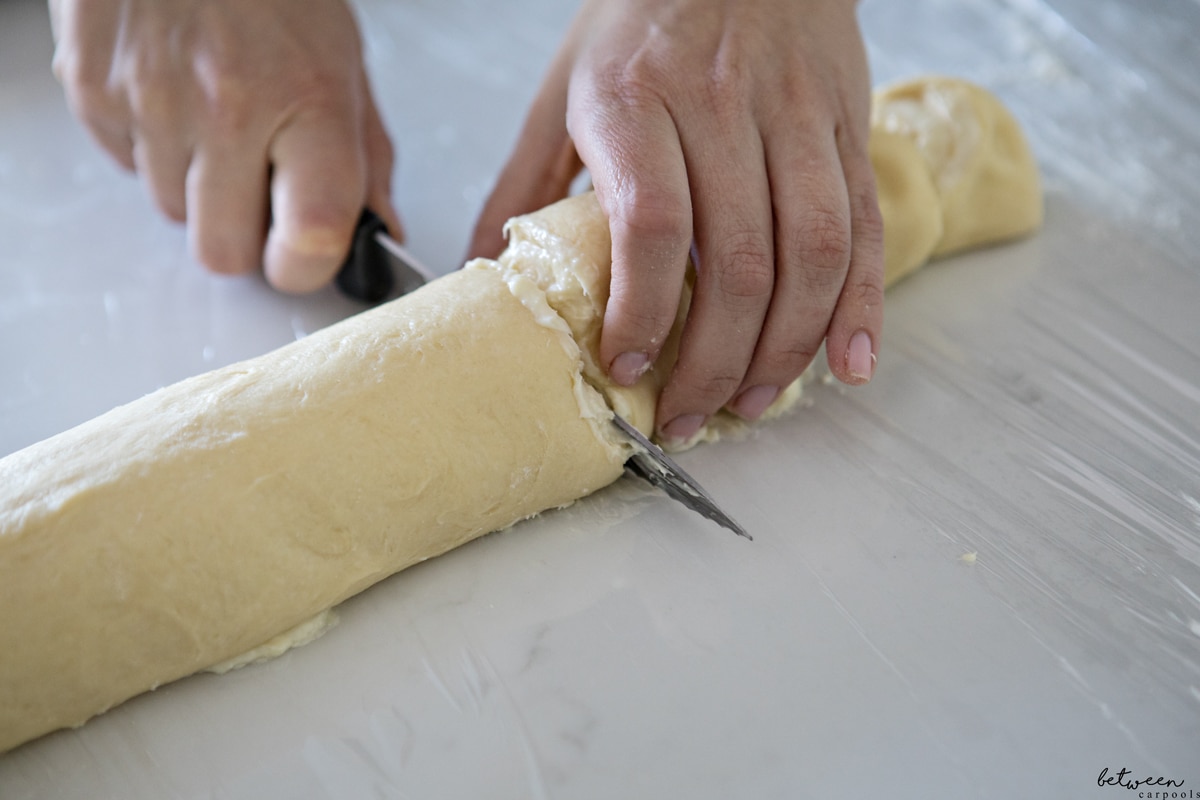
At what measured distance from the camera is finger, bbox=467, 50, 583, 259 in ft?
4.95

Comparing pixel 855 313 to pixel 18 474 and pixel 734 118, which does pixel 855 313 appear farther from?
pixel 18 474

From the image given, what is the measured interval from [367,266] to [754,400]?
2.21 feet

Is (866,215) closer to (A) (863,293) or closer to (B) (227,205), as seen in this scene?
(A) (863,293)

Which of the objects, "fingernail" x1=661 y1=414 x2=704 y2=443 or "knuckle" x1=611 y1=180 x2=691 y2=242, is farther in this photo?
"fingernail" x1=661 y1=414 x2=704 y2=443

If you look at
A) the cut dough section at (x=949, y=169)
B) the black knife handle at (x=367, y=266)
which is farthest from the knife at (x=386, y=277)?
the cut dough section at (x=949, y=169)

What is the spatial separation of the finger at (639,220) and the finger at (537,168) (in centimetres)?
26

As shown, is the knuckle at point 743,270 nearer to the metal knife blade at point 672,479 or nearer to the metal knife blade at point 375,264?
the metal knife blade at point 672,479

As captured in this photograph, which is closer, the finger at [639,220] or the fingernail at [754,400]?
the finger at [639,220]

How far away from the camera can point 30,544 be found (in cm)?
102

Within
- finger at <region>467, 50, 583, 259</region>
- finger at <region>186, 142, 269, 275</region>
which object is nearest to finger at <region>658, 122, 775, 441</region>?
finger at <region>467, 50, 583, 259</region>

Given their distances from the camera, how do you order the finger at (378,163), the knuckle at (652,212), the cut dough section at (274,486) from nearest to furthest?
the cut dough section at (274,486)
the knuckle at (652,212)
the finger at (378,163)

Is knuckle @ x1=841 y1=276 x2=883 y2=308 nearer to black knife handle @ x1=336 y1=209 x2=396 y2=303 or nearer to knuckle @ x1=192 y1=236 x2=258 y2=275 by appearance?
black knife handle @ x1=336 y1=209 x2=396 y2=303

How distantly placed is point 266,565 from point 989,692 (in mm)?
895

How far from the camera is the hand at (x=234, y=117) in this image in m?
1.52
